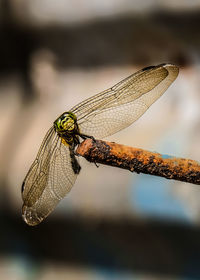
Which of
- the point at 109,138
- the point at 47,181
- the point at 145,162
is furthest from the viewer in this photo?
the point at 109,138

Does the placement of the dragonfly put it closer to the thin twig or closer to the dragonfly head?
the dragonfly head

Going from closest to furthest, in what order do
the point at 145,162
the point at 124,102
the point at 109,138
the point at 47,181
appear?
the point at 145,162 < the point at 47,181 < the point at 124,102 < the point at 109,138

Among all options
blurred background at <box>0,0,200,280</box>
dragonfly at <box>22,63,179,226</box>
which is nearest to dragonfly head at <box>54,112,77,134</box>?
dragonfly at <box>22,63,179,226</box>

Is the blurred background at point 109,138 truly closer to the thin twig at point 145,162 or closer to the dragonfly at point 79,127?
the dragonfly at point 79,127

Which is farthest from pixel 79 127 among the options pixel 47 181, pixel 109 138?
pixel 109 138

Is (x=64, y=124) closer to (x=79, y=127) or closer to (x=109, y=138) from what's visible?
(x=79, y=127)

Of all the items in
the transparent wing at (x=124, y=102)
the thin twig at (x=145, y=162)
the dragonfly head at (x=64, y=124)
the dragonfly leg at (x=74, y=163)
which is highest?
the transparent wing at (x=124, y=102)

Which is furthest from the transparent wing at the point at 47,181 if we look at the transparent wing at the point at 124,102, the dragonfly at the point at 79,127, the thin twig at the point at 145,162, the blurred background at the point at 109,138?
the blurred background at the point at 109,138

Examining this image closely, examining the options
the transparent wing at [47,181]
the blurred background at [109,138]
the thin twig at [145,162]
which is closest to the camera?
the thin twig at [145,162]
